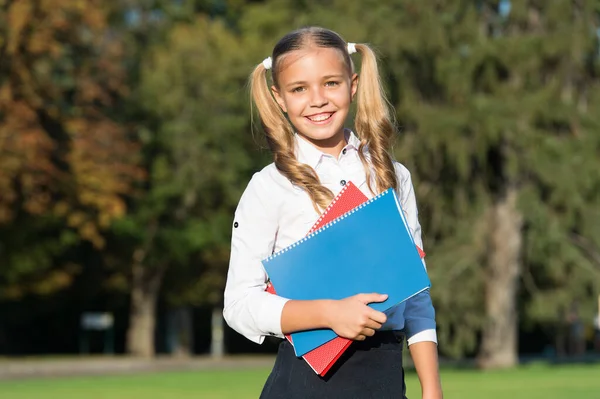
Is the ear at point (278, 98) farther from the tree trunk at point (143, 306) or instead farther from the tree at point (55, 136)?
the tree trunk at point (143, 306)

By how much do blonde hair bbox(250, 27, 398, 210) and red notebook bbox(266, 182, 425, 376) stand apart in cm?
10

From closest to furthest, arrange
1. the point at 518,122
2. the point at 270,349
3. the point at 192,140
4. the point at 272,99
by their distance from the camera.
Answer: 1. the point at 272,99
2. the point at 518,122
3. the point at 192,140
4. the point at 270,349

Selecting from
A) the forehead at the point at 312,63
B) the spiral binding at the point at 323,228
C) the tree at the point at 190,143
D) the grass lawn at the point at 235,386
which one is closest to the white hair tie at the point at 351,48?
the forehead at the point at 312,63

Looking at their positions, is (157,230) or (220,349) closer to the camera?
(157,230)

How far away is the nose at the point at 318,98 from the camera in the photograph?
3.21 meters

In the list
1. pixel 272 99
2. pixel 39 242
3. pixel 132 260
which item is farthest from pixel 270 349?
pixel 272 99

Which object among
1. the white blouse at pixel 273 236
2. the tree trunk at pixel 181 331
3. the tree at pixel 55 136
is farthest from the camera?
the tree trunk at pixel 181 331

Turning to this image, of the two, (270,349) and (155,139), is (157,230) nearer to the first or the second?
(155,139)

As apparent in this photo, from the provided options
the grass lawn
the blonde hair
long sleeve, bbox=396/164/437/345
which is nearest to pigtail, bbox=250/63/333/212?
the blonde hair

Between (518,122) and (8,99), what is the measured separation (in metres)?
11.6

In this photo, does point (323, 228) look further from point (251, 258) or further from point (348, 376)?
point (348, 376)

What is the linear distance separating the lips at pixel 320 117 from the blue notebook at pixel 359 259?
377mm

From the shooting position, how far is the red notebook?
3.01m

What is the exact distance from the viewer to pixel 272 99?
339cm
